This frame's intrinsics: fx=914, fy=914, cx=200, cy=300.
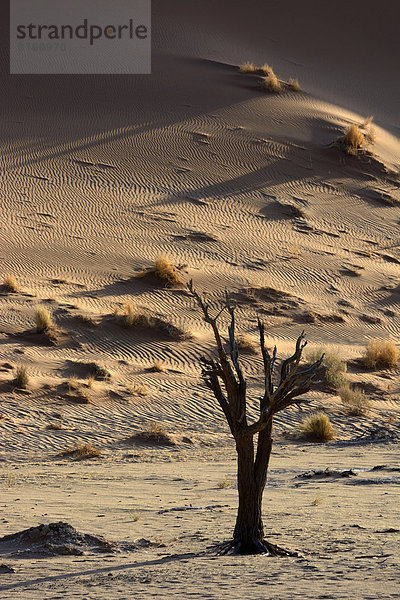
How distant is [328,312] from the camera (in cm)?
2239

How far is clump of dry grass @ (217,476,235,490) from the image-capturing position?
11102 millimetres

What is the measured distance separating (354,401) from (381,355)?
269cm

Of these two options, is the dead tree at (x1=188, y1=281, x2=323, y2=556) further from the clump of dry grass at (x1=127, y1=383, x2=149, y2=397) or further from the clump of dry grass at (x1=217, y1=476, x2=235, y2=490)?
the clump of dry grass at (x1=127, y1=383, x2=149, y2=397)

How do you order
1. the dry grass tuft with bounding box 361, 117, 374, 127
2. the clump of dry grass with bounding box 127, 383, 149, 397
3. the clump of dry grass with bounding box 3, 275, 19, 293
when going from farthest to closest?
1. the dry grass tuft with bounding box 361, 117, 374, 127
2. the clump of dry grass with bounding box 3, 275, 19, 293
3. the clump of dry grass with bounding box 127, 383, 149, 397

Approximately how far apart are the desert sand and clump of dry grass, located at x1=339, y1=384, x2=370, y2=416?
167 millimetres

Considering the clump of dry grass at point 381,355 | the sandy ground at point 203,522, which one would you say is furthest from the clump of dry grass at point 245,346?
the sandy ground at point 203,522

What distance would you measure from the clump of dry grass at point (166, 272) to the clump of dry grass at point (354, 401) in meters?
5.99

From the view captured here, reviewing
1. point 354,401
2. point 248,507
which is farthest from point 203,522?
point 354,401

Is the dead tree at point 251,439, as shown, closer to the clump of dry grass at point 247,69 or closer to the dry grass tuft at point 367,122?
the dry grass tuft at point 367,122

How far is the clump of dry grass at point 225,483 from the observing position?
1110 centimetres

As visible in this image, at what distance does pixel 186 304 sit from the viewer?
21625 millimetres

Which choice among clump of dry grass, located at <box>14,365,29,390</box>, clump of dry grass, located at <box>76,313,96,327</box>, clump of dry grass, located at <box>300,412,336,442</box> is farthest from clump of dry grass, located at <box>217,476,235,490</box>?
clump of dry grass, located at <box>76,313,96,327</box>

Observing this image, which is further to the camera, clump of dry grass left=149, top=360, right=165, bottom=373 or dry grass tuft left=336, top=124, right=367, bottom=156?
dry grass tuft left=336, top=124, right=367, bottom=156

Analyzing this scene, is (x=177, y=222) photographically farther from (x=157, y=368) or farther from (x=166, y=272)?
(x=157, y=368)
